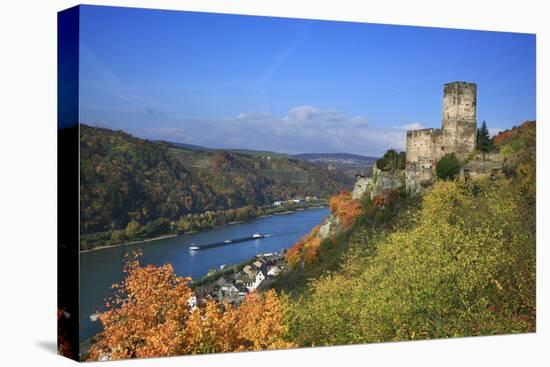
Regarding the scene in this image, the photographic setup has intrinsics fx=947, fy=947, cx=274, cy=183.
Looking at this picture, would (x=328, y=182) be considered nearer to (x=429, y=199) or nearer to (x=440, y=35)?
(x=429, y=199)

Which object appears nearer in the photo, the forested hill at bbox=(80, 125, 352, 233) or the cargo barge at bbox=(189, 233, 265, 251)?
the forested hill at bbox=(80, 125, 352, 233)

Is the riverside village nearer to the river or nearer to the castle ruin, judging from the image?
the castle ruin

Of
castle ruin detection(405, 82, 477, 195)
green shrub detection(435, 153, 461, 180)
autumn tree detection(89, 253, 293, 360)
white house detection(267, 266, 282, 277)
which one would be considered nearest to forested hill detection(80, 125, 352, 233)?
autumn tree detection(89, 253, 293, 360)

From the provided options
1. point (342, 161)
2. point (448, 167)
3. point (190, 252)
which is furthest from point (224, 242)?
point (448, 167)

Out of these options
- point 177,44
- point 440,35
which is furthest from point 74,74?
point 440,35

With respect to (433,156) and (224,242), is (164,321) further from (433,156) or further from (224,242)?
(433,156)

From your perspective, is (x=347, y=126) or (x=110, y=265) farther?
(x=347, y=126)

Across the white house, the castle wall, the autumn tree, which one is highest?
the castle wall
